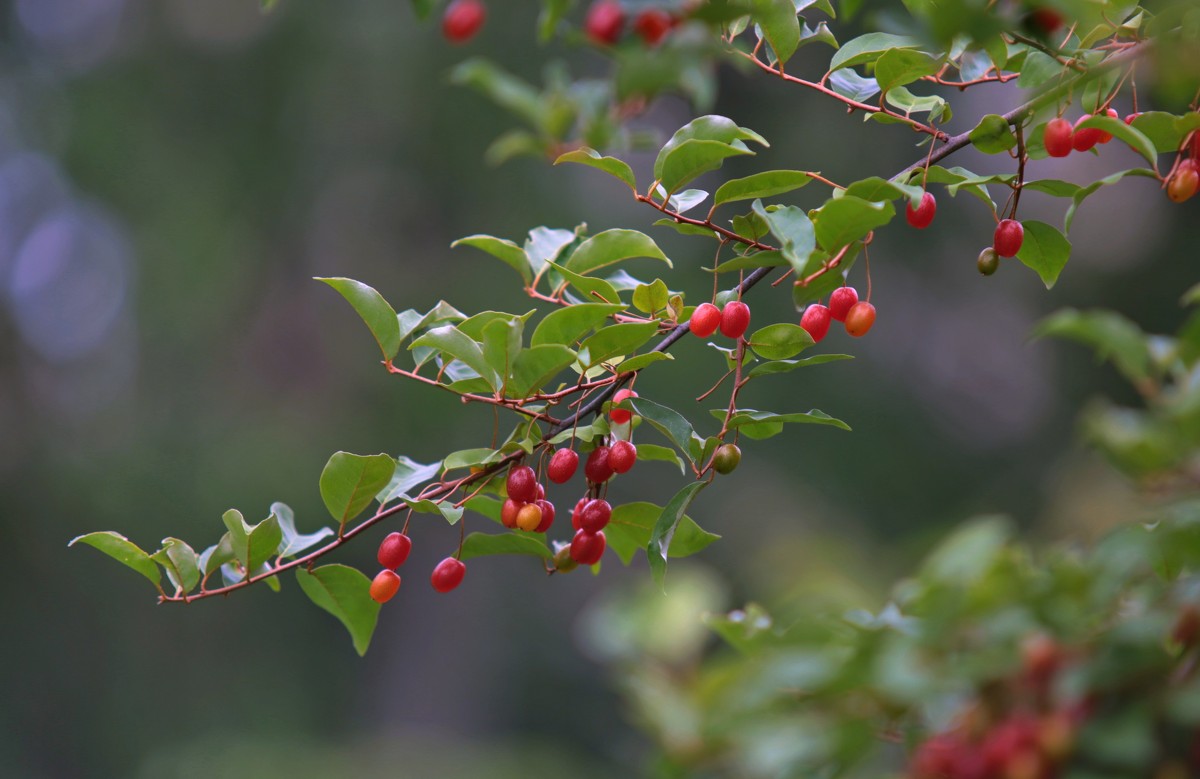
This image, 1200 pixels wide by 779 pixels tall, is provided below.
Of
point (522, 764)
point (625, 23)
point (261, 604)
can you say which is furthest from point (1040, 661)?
point (261, 604)

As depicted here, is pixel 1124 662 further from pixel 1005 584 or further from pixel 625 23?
pixel 625 23

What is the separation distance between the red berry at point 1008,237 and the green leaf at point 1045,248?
0.10ft

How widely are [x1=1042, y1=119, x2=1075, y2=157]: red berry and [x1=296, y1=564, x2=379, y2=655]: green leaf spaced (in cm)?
68

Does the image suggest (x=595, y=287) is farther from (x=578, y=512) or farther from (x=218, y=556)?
(x=218, y=556)

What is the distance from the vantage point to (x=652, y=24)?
24.4 inches

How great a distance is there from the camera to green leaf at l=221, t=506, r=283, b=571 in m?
0.92

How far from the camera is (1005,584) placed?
0.60 m

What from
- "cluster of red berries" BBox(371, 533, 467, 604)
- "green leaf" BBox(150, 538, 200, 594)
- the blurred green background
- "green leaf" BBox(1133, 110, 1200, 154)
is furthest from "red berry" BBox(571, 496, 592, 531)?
the blurred green background

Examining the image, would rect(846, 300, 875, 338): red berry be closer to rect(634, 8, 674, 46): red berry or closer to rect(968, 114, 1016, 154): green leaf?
rect(968, 114, 1016, 154): green leaf

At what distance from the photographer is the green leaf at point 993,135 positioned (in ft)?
2.99

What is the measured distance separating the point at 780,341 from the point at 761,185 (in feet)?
0.45

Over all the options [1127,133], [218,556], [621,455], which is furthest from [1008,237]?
[218,556]

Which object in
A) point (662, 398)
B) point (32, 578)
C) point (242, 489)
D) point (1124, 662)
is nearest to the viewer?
point (1124, 662)

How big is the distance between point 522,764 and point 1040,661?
12.9 feet
